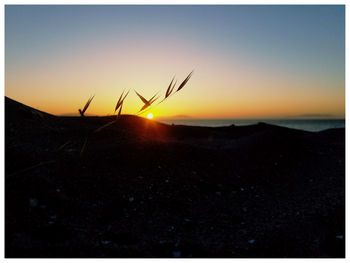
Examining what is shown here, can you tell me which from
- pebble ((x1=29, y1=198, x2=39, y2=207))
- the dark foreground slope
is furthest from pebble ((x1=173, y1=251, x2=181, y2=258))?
pebble ((x1=29, y1=198, x2=39, y2=207))

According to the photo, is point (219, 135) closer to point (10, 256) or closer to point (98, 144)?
point (98, 144)

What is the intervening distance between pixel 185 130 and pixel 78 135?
5.57 metres

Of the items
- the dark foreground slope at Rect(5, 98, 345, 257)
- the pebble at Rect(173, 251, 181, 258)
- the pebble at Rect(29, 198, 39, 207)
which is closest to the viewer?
the pebble at Rect(173, 251, 181, 258)

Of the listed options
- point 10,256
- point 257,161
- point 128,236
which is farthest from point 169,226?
point 257,161

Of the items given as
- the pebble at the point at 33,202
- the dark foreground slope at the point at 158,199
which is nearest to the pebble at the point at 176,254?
the dark foreground slope at the point at 158,199

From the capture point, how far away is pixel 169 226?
4.44 metres

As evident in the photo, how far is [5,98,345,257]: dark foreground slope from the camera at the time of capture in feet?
12.4

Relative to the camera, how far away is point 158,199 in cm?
525

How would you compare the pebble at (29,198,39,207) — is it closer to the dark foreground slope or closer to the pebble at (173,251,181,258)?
the dark foreground slope

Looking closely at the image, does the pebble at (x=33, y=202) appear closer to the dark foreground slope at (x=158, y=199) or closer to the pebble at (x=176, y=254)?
the dark foreground slope at (x=158, y=199)

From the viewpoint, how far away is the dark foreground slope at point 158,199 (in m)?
3.79

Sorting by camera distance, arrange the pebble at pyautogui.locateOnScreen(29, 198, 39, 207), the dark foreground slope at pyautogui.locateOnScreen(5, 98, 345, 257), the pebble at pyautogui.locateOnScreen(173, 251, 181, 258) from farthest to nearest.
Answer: the pebble at pyautogui.locateOnScreen(29, 198, 39, 207)
the dark foreground slope at pyautogui.locateOnScreen(5, 98, 345, 257)
the pebble at pyautogui.locateOnScreen(173, 251, 181, 258)

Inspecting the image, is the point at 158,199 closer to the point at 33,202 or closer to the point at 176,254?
the point at 176,254

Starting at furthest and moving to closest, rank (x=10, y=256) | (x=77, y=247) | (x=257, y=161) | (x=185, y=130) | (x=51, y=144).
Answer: (x=185, y=130) < (x=257, y=161) < (x=51, y=144) < (x=77, y=247) < (x=10, y=256)
